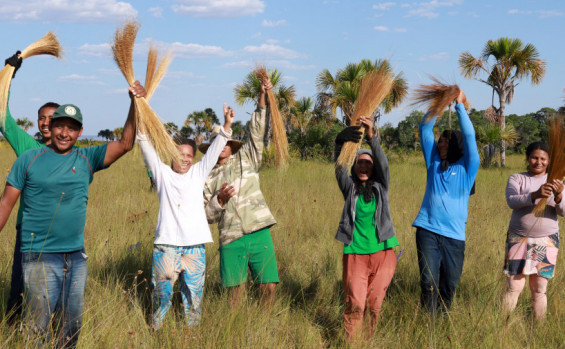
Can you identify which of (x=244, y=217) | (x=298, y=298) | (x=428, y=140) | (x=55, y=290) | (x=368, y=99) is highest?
(x=368, y=99)

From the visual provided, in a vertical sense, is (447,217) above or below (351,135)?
below

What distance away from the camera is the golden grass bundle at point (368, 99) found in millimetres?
3307

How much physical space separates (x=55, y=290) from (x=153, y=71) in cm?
137

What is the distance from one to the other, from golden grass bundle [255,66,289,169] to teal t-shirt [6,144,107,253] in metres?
1.44

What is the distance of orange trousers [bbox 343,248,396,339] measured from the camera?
311 centimetres

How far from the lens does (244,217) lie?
132 inches

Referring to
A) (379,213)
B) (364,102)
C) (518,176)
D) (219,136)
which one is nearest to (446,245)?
(379,213)

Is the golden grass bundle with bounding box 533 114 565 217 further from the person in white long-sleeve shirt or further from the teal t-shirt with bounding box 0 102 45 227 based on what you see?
the teal t-shirt with bounding box 0 102 45 227

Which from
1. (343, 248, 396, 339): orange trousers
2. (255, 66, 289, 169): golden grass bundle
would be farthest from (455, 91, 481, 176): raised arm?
(255, 66, 289, 169): golden grass bundle

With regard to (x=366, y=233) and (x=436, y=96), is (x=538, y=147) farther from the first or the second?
(x=366, y=233)

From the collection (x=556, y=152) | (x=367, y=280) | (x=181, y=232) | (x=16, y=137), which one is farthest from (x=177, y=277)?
(x=556, y=152)

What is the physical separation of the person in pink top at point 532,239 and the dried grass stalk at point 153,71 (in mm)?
2627

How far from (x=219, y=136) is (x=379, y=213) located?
46.4 inches

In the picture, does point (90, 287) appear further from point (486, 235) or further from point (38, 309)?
point (486, 235)
